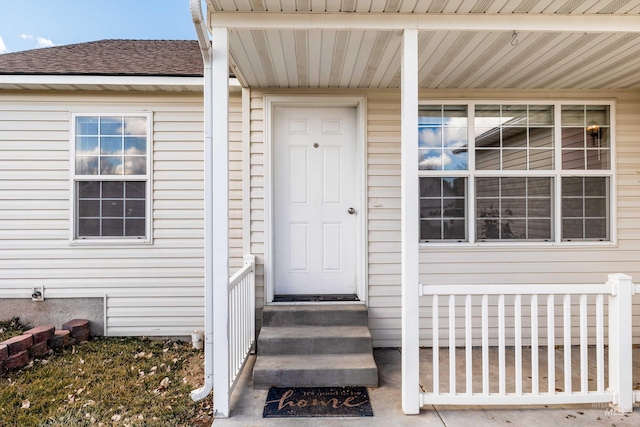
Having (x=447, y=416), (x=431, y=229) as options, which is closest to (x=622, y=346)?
(x=447, y=416)

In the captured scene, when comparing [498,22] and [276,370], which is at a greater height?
[498,22]

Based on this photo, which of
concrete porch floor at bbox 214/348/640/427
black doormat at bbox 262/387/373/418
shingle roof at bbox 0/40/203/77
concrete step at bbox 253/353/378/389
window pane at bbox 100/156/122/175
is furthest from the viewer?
window pane at bbox 100/156/122/175

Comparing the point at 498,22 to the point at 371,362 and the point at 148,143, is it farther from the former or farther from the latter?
the point at 148,143

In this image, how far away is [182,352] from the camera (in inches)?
135

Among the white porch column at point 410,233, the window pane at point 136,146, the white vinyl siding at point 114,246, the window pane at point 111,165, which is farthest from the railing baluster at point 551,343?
the window pane at point 111,165

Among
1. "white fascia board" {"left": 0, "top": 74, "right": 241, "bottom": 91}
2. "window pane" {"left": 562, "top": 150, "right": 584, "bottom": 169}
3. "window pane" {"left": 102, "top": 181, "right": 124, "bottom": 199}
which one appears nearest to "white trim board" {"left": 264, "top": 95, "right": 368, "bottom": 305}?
"white fascia board" {"left": 0, "top": 74, "right": 241, "bottom": 91}

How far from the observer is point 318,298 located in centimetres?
344

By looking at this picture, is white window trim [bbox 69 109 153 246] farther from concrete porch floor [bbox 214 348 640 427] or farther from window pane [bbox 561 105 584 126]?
window pane [bbox 561 105 584 126]

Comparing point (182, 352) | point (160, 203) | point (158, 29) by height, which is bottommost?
point (182, 352)

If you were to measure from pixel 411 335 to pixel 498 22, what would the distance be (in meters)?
2.18

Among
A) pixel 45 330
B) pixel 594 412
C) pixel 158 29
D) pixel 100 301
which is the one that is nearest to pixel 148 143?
pixel 100 301

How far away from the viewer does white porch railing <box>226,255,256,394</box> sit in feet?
8.20

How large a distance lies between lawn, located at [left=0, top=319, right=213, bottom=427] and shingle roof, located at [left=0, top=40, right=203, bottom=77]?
2707mm

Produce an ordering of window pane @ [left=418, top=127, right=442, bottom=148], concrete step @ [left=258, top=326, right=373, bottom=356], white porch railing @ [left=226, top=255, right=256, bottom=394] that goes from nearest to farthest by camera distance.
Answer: white porch railing @ [left=226, top=255, right=256, bottom=394]
concrete step @ [left=258, top=326, right=373, bottom=356]
window pane @ [left=418, top=127, right=442, bottom=148]
